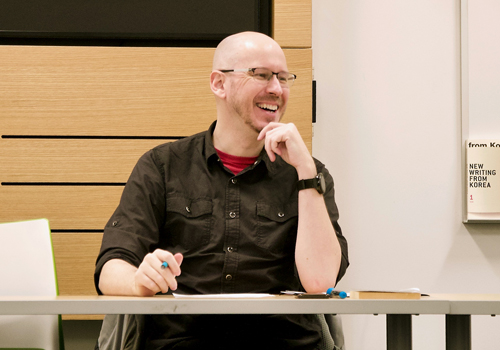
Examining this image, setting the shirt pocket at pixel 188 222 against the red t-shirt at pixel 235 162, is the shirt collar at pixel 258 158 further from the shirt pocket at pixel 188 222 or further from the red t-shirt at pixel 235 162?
the shirt pocket at pixel 188 222

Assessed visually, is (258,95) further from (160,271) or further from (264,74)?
(160,271)

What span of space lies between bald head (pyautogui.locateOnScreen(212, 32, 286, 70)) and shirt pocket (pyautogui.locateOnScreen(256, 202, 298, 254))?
483mm

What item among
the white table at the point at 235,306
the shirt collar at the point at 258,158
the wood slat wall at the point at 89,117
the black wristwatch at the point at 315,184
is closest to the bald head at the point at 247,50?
the shirt collar at the point at 258,158

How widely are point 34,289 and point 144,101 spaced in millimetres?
971

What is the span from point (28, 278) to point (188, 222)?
0.67m

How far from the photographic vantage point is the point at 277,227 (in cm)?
164

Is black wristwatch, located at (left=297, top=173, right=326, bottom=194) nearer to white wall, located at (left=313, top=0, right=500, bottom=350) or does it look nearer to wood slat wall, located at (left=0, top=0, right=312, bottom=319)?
wood slat wall, located at (left=0, top=0, right=312, bottom=319)

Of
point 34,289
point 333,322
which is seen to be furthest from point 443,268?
point 34,289

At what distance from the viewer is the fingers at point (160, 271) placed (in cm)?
108

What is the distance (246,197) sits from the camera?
65.5 inches

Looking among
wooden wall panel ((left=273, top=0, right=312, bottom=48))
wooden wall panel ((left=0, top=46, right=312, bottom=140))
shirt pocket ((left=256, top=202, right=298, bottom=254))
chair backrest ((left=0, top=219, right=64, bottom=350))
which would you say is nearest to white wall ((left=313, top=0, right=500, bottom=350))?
wooden wall panel ((left=273, top=0, right=312, bottom=48))

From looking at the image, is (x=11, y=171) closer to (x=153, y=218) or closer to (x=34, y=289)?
(x=34, y=289)

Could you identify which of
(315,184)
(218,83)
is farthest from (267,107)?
(315,184)

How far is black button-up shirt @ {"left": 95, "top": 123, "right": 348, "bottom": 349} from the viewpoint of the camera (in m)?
1.56
